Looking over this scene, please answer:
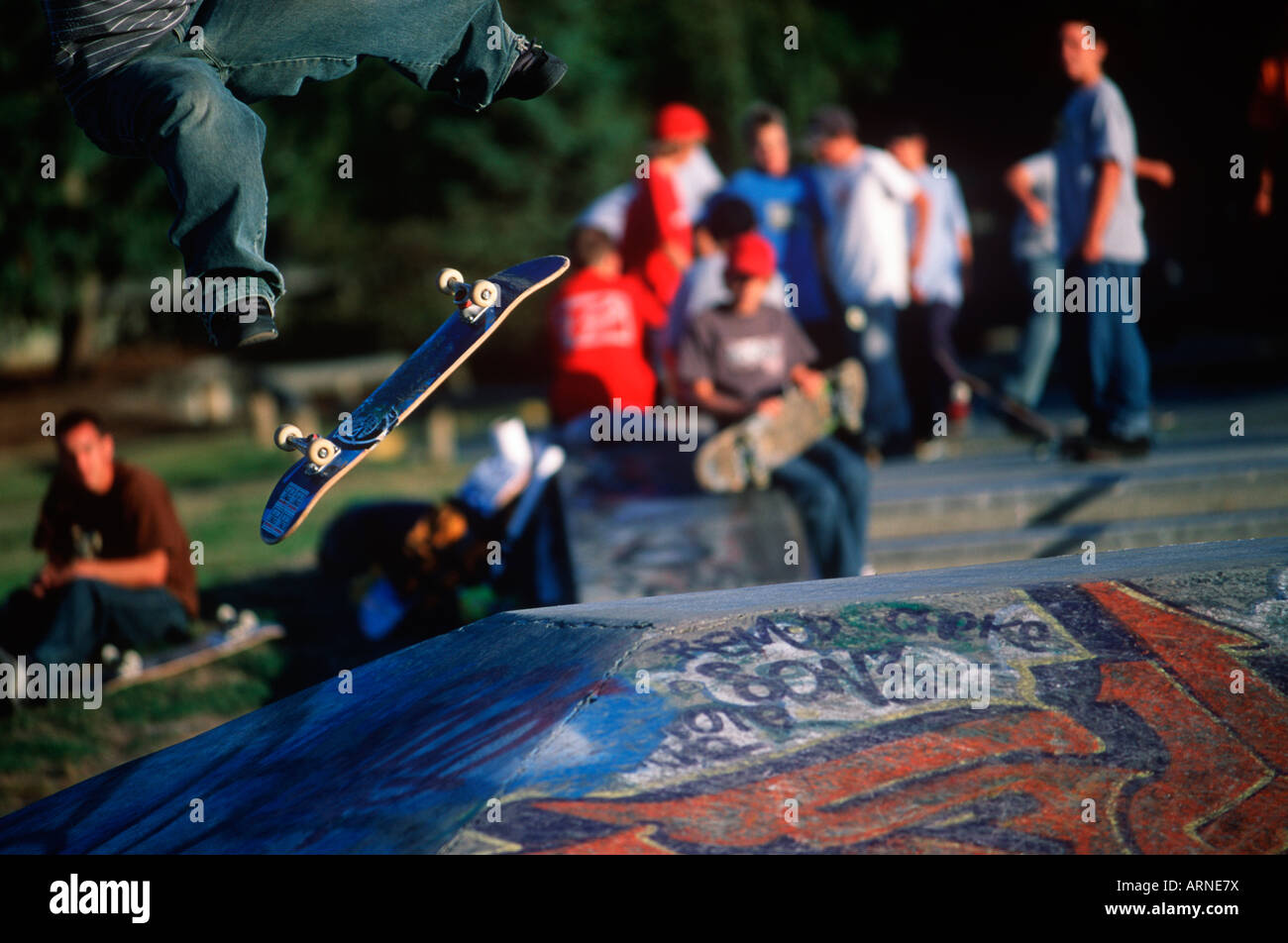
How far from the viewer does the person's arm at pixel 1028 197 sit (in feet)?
25.8

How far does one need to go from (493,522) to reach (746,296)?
1734mm

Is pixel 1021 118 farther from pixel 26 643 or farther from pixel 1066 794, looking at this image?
pixel 1066 794

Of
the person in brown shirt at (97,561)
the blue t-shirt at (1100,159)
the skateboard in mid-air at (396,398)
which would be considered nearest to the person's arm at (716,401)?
the blue t-shirt at (1100,159)

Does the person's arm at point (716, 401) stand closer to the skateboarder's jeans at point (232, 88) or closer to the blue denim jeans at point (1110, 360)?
the blue denim jeans at point (1110, 360)

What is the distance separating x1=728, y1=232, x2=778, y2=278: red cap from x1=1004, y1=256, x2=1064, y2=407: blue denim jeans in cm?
200

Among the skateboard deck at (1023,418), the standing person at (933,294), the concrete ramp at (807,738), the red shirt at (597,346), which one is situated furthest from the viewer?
the standing person at (933,294)

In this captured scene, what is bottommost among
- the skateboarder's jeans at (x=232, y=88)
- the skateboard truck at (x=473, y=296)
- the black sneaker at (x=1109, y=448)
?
the black sneaker at (x=1109, y=448)

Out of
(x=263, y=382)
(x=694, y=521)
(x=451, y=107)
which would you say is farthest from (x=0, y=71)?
(x=694, y=521)

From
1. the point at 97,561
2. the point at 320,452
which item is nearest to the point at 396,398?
the point at 320,452

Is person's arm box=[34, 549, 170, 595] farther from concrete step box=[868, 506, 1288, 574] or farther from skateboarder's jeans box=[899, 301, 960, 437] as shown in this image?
skateboarder's jeans box=[899, 301, 960, 437]

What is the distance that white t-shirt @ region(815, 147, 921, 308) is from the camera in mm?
7660

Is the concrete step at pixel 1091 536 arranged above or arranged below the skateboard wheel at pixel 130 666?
above

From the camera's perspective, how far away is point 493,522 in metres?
6.41

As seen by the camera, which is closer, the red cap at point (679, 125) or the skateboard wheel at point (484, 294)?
the skateboard wheel at point (484, 294)
